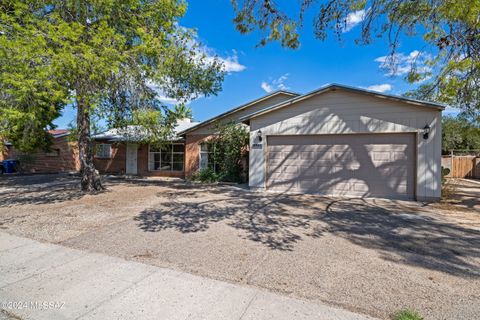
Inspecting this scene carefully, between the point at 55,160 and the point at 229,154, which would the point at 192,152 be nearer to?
the point at 229,154

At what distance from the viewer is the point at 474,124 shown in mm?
11125

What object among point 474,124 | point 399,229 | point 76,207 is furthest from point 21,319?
point 474,124

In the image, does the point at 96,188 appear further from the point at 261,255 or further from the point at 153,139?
the point at 261,255

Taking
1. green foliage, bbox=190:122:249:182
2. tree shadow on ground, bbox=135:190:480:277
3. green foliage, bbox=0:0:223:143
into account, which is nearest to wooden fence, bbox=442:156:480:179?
tree shadow on ground, bbox=135:190:480:277

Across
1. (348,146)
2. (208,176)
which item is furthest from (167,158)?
(348,146)

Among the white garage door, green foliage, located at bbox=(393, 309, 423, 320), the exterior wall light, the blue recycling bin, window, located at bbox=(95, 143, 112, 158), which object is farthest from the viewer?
the blue recycling bin

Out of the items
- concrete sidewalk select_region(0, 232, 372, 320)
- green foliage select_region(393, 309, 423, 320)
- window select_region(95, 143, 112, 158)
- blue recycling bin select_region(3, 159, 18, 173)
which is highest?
window select_region(95, 143, 112, 158)

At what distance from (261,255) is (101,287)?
2.39 meters

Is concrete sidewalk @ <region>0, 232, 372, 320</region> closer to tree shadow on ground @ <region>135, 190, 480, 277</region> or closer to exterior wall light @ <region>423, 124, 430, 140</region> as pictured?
tree shadow on ground @ <region>135, 190, 480, 277</region>

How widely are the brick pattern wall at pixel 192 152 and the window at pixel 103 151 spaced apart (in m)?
7.76

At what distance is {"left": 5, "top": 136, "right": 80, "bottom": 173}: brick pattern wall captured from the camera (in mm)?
20625

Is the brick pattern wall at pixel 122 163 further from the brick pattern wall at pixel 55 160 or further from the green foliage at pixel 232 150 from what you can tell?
the green foliage at pixel 232 150

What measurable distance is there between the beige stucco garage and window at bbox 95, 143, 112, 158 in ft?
44.2

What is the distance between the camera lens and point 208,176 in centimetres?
1462
